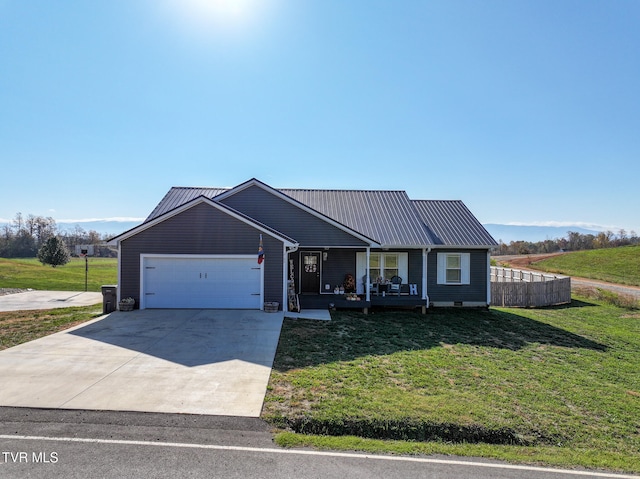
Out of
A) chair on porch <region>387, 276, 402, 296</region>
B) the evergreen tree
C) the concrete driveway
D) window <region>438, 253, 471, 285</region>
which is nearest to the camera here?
the concrete driveway

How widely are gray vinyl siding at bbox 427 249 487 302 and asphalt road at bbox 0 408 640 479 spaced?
444 inches

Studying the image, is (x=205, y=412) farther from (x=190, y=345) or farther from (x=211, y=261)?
(x=211, y=261)

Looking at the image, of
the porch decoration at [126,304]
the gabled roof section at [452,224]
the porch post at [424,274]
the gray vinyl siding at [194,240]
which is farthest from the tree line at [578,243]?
the porch decoration at [126,304]

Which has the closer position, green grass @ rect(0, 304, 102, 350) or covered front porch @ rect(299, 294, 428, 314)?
green grass @ rect(0, 304, 102, 350)

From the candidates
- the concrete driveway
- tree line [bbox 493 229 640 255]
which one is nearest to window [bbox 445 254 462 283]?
the concrete driveway

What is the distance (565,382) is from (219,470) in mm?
7256

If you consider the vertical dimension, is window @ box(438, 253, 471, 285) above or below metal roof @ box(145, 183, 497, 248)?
below

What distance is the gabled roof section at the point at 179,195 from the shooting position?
16.4m

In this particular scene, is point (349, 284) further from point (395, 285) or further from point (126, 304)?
point (126, 304)

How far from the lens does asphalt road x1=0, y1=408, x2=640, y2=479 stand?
4.17 m

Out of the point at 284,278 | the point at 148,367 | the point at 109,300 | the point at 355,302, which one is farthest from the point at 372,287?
the point at 109,300

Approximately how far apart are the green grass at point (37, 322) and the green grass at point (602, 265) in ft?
122

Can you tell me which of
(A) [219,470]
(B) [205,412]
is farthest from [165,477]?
(B) [205,412]

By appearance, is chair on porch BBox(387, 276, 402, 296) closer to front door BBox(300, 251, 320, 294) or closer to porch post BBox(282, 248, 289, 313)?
front door BBox(300, 251, 320, 294)
